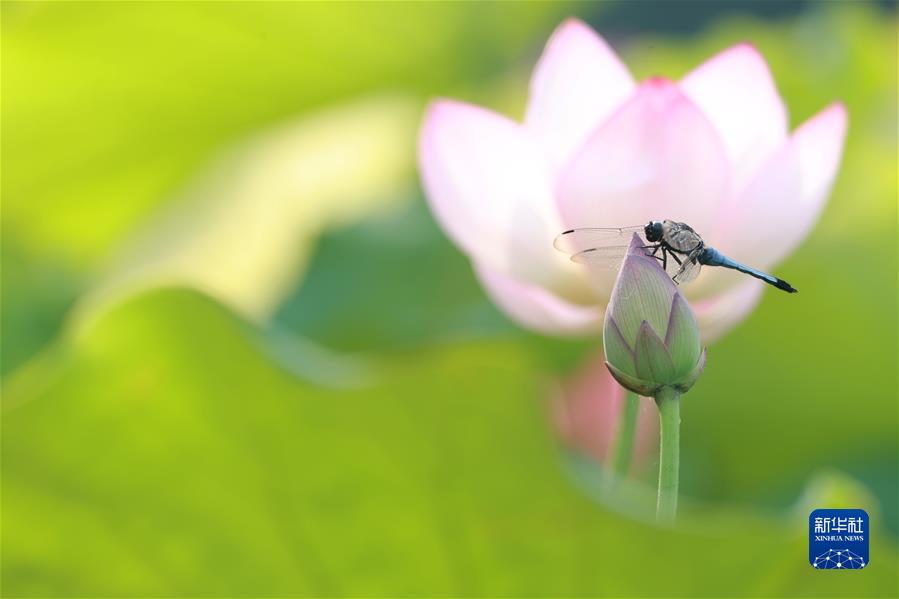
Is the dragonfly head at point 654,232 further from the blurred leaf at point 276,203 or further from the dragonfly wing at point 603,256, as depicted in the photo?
the blurred leaf at point 276,203

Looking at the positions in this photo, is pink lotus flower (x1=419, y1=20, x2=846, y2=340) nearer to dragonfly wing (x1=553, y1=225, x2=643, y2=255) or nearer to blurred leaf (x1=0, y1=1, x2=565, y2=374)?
dragonfly wing (x1=553, y1=225, x2=643, y2=255)

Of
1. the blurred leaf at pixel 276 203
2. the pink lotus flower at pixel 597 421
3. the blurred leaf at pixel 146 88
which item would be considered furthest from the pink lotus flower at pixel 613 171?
the blurred leaf at pixel 146 88

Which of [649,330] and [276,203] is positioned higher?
[276,203]

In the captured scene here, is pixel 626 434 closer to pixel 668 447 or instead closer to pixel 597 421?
pixel 668 447

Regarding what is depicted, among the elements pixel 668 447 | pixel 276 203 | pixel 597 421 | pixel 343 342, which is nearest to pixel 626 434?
pixel 668 447

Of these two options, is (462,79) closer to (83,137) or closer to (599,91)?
(83,137)

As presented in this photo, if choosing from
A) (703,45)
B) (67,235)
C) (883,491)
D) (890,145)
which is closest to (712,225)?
(883,491)

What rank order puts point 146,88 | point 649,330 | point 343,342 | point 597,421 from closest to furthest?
1. point 649,330
2. point 597,421
3. point 343,342
4. point 146,88
